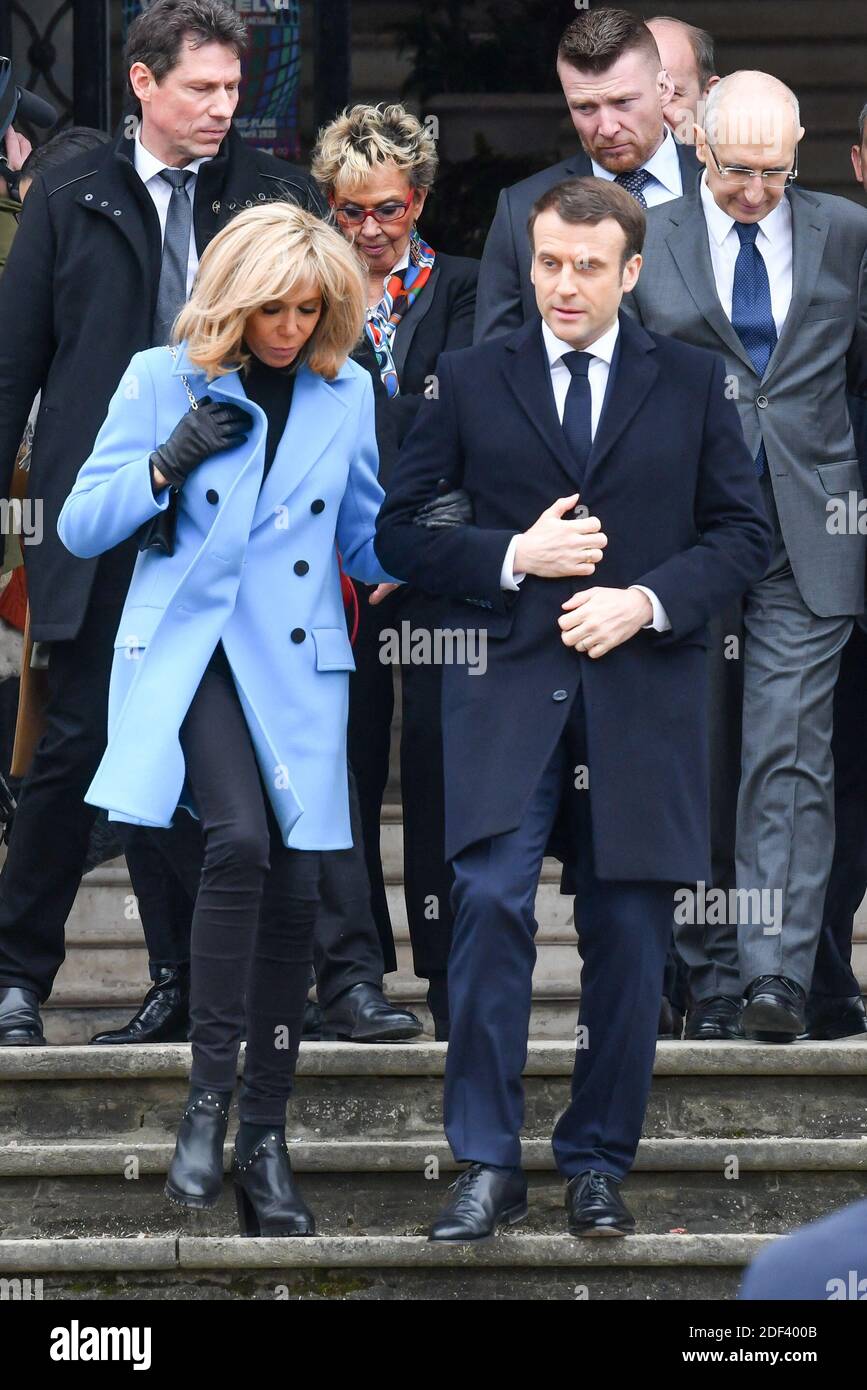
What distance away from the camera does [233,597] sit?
399cm

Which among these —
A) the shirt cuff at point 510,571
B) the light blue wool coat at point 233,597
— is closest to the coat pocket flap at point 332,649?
the light blue wool coat at point 233,597

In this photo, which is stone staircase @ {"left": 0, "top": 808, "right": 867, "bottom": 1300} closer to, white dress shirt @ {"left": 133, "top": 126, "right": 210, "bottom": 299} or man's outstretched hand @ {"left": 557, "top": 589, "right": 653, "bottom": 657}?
man's outstretched hand @ {"left": 557, "top": 589, "right": 653, "bottom": 657}

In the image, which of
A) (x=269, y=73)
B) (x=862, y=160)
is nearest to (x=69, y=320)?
(x=862, y=160)

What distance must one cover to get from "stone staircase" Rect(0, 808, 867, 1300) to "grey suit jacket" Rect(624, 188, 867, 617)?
100cm

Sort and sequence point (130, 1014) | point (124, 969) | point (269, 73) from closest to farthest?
point (130, 1014) → point (124, 969) → point (269, 73)

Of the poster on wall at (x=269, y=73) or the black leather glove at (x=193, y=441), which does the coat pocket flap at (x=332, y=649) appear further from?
the poster on wall at (x=269, y=73)

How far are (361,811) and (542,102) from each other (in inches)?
235

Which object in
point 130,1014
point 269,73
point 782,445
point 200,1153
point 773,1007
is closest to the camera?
point 200,1153

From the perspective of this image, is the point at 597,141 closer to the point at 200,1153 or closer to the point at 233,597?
the point at 233,597

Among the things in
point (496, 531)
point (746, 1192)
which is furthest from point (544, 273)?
point (746, 1192)

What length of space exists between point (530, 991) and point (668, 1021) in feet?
3.28

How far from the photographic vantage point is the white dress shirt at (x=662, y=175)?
16.2ft

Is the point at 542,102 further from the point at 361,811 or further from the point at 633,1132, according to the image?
the point at 633,1132

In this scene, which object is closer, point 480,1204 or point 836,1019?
point 480,1204
